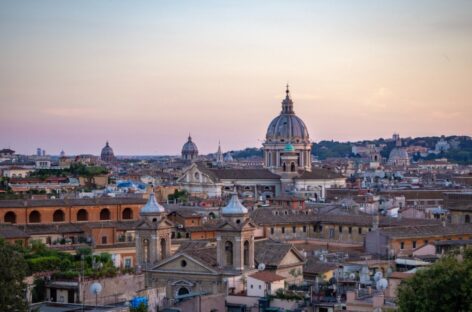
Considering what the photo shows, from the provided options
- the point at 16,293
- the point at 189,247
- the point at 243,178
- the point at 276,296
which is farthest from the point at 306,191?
the point at 16,293

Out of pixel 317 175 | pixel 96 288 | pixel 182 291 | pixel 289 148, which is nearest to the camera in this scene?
pixel 96 288

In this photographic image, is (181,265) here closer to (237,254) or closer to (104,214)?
(237,254)

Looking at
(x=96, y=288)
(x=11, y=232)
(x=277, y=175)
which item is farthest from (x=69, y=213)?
(x=277, y=175)

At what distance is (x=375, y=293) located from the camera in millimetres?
27281

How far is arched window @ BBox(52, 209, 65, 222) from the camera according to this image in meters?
48.3

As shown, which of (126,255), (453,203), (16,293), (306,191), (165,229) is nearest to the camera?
(16,293)

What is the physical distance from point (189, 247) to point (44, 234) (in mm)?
10967

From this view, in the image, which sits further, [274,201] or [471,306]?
[274,201]

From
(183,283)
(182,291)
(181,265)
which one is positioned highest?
(181,265)

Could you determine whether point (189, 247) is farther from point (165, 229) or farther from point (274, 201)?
point (274, 201)

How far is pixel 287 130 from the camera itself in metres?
94.8

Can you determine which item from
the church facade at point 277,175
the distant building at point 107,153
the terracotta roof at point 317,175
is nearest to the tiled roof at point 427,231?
the church facade at point 277,175

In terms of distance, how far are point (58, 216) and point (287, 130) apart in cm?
4822

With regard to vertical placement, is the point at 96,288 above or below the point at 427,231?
below
